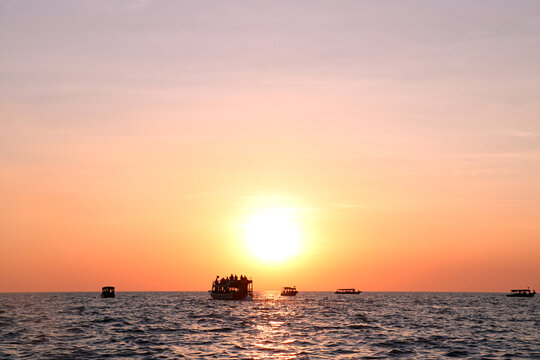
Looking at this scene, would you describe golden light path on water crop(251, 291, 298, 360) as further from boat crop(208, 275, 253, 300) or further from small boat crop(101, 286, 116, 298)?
small boat crop(101, 286, 116, 298)

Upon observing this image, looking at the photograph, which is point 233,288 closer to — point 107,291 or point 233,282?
point 233,282

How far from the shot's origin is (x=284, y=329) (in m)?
59.5

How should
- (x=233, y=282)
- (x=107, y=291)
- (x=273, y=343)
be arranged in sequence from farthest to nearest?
(x=107, y=291), (x=233, y=282), (x=273, y=343)

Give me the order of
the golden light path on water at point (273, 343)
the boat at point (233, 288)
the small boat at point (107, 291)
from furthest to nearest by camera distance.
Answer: the small boat at point (107, 291) → the boat at point (233, 288) → the golden light path on water at point (273, 343)

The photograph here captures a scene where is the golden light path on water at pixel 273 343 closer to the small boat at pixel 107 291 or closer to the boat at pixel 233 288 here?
the boat at pixel 233 288

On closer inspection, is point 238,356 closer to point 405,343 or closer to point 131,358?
point 131,358

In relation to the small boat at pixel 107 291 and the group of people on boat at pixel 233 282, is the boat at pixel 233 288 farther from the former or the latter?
the small boat at pixel 107 291

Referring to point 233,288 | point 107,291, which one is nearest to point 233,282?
point 233,288

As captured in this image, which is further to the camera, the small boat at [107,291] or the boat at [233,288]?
the small boat at [107,291]

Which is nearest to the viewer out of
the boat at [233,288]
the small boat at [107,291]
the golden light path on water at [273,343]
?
the golden light path on water at [273,343]

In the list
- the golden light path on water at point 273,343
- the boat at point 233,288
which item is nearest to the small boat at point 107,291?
the boat at point 233,288

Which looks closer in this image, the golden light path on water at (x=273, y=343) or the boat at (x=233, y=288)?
the golden light path on water at (x=273, y=343)

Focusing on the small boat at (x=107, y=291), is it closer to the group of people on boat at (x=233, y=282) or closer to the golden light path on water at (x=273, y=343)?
the group of people on boat at (x=233, y=282)

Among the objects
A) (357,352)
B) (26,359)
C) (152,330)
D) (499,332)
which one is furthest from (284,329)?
(26,359)
